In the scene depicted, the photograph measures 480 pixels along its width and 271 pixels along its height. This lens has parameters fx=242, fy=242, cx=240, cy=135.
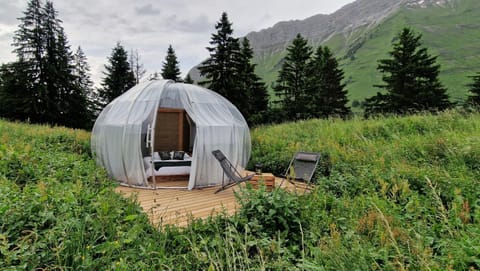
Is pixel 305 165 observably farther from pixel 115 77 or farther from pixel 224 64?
pixel 115 77

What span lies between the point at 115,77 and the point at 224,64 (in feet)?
29.1

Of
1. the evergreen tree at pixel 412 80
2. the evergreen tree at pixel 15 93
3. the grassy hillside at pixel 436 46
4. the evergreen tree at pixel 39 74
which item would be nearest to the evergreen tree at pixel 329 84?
the evergreen tree at pixel 412 80

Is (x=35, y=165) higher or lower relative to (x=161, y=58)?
lower

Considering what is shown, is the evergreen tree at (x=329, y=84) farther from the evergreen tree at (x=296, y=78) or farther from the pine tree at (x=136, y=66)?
the pine tree at (x=136, y=66)

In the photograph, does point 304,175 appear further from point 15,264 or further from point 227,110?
point 15,264

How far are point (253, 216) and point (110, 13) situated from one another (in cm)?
839

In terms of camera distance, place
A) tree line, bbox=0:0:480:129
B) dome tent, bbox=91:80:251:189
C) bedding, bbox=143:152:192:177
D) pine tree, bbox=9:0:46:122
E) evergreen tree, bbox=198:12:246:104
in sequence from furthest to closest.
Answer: evergreen tree, bbox=198:12:246:104 < pine tree, bbox=9:0:46:122 < tree line, bbox=0:0:480:129 < bedding, bbox=143:152:192:177 < dome tent, bbox=91:80:251:189

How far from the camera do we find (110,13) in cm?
791

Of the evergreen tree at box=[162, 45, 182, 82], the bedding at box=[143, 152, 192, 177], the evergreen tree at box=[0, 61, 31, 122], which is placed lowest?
the bedding at box=[143, 152, 192, 177]

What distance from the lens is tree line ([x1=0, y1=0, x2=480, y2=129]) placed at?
14.6 meters

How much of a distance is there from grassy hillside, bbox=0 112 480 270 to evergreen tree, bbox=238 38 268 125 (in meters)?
12.2

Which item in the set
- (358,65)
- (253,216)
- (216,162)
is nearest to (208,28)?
(216,162)

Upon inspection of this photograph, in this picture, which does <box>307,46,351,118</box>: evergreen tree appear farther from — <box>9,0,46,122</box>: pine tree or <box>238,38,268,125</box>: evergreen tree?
<box>9,0,46,122</box>: pine tree

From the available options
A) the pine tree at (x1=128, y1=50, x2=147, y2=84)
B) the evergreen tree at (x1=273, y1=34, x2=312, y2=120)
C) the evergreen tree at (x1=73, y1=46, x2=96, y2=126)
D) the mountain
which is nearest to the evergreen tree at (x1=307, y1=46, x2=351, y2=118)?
the evergreen tree at (x1=273, y1=34, x2=312, y2=120)
